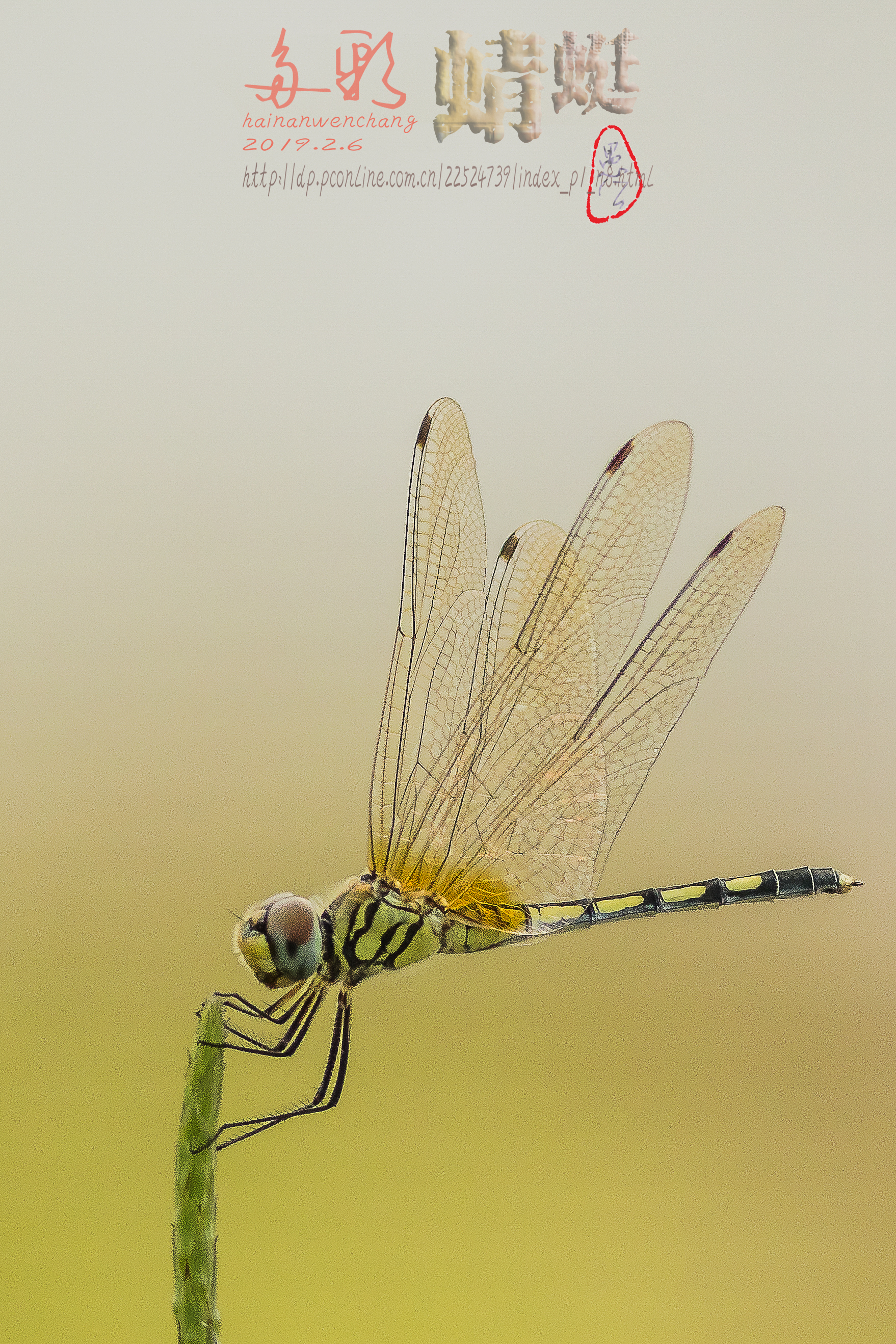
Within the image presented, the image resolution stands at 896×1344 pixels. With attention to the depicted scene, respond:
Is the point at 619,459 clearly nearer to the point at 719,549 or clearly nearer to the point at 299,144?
the point at 719,549

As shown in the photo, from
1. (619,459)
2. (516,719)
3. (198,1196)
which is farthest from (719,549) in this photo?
(198,1196)

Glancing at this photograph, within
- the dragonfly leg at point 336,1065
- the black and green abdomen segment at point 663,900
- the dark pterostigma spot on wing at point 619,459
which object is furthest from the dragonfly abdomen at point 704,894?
the dark pterostigma spot on wing at point 619,459

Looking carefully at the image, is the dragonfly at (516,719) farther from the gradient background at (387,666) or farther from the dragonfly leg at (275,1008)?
the gradient background at (387,666)

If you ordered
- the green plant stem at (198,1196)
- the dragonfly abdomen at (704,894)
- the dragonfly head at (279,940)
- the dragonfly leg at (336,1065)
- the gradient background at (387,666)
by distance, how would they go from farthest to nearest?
the gradient background at (387,666), the dragonfly abdomen at (704,894), the dragonfly leg at (336,1065), the dragonfly head at (279,940), the green plant stem at (198,1196)

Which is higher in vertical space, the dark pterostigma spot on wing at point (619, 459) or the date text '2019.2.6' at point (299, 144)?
the date text '2019.2.6' at point (299, 144)

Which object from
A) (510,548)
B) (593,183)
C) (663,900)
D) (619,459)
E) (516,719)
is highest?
(593,183)

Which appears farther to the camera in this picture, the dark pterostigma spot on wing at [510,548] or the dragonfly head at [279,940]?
the dark pterostigma spot on wing at [510,548]

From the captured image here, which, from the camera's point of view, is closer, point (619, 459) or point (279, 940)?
point (279, 940)
